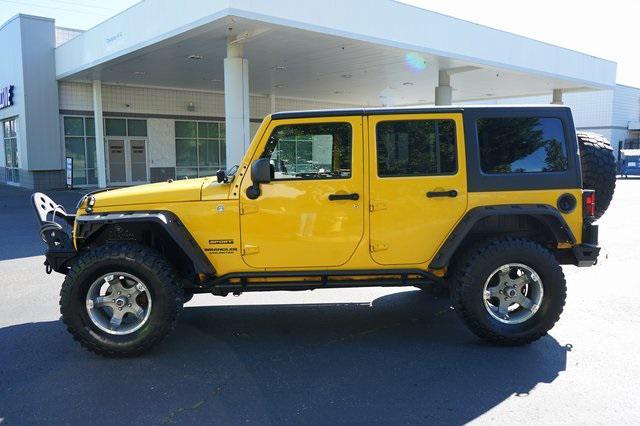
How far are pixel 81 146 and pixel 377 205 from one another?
76.6ft

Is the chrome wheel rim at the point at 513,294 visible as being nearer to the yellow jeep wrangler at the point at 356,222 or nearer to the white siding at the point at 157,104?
the yellow jeep wrangler at the point at 356,222

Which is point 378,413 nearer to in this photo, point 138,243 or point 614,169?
point 138,243

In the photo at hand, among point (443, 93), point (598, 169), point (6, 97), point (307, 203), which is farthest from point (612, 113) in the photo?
point (307, 203)

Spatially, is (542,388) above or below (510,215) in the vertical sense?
below

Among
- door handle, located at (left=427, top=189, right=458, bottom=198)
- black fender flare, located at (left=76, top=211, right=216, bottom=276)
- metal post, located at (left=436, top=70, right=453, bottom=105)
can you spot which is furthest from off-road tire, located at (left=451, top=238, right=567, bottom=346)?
metal post, located at (left=436, top=70, right=453, bottom=105)

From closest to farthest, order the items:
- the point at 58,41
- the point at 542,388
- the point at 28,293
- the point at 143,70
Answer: the point at 542,388
the point at 28,293
the point at 143,70
the point at 58,41

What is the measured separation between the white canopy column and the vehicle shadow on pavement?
1020 centimetres

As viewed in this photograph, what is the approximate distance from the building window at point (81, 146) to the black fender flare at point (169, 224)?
21952 millimetres

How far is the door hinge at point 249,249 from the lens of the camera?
15.0 ft

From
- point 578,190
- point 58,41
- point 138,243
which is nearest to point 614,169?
point 578,190

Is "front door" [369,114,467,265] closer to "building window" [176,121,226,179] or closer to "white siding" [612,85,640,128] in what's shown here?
"building window" [176,121,226,179]

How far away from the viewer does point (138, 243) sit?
4.71 metres

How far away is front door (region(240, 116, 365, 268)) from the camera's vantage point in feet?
14.8

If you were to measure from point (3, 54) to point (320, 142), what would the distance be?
25438mm
